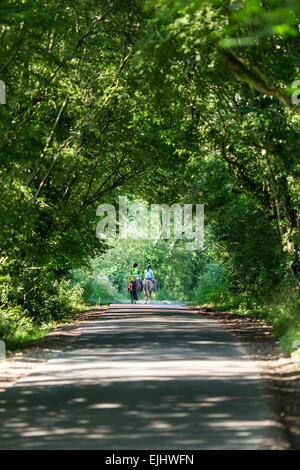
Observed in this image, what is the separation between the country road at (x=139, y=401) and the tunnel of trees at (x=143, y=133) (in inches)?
126

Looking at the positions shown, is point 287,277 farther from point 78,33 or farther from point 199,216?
point 199,216

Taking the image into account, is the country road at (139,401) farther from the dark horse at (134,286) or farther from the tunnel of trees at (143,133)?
the dark horse at (134,286)

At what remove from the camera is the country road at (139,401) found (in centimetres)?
800

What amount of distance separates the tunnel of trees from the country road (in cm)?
319

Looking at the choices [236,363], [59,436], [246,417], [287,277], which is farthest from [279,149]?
[59,436]

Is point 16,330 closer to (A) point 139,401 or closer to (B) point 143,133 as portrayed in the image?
(B) point 143,133

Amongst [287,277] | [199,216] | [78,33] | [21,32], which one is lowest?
[287,277]

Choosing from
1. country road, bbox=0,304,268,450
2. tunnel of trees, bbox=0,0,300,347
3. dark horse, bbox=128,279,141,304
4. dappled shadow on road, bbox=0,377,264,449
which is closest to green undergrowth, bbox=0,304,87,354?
tunnel of trees, bbox=0,0,300,347

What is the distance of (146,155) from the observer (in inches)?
1123

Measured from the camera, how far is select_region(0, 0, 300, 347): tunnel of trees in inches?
607

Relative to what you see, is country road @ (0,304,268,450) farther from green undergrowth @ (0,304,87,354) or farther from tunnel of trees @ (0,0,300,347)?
tunnel of trees @ (0,0,300,347)

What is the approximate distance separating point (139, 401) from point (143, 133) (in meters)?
Answer: 17.8

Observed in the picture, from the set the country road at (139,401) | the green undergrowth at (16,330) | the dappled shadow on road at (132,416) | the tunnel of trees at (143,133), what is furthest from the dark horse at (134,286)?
the dappled shadow on road at (132,416)

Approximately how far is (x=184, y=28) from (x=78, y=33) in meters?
8.92
